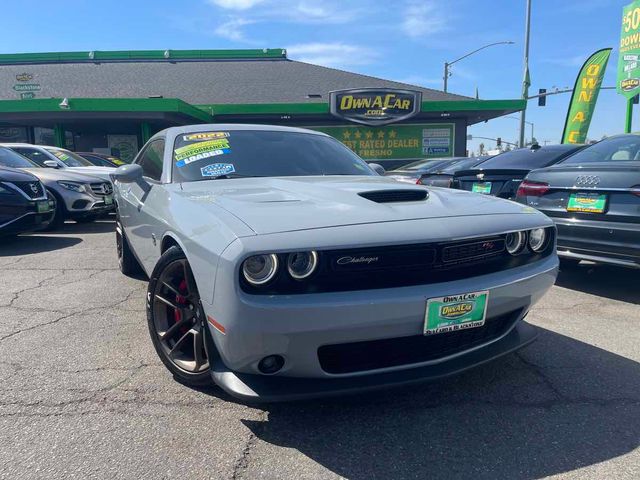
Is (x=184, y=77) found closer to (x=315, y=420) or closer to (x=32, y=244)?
(x=32, y=244)

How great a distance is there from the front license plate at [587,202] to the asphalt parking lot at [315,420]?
1.22 m

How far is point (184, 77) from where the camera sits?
24.7 m

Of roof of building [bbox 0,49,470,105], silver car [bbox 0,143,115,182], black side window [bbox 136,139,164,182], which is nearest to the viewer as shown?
black side window [bbox 136,139,164,182]

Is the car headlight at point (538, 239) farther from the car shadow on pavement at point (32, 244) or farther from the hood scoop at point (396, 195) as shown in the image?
the car shadow on pavement at point (32, 244)

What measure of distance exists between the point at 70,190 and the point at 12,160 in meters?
1.20

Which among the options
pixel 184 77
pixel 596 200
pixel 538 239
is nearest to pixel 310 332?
pixel 538 239

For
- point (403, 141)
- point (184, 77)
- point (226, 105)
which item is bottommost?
point (403, 141)

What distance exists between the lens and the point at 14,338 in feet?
10.8

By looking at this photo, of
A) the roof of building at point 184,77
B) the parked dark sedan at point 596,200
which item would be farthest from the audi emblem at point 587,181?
the roof of building at point 184,77

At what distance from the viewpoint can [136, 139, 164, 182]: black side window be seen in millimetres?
3591

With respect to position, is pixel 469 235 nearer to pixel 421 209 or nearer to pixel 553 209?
pixel 421 209

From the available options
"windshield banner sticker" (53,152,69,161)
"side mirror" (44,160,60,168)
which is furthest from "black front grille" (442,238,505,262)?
"windshield banner sticker" (53,152,69,161)

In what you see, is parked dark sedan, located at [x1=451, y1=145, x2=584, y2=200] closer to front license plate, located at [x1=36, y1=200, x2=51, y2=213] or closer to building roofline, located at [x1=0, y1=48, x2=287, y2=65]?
front license plate, located at [x1=36, y1=200, x2=51, y2=213]

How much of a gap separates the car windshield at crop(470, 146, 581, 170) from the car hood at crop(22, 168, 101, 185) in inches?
265
